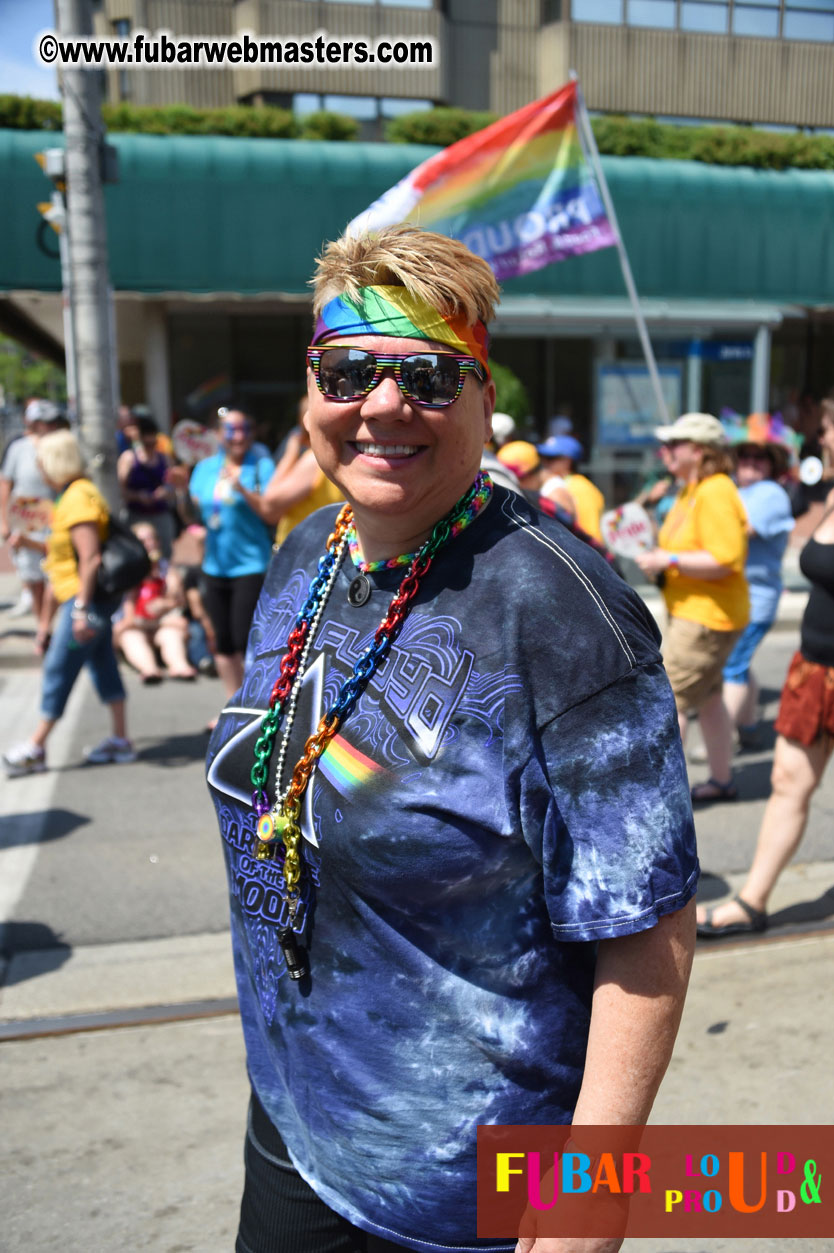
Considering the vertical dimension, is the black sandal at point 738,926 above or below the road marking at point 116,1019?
above

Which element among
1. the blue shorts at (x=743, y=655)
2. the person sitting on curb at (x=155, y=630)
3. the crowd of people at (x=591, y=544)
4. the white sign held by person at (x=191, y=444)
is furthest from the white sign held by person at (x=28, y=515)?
the blue shorts at (x=743, y=655)

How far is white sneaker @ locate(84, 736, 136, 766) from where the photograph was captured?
6.82 m

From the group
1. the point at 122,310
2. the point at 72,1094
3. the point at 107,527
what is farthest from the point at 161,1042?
the point at 122,310

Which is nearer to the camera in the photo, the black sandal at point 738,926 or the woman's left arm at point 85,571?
the black sandal at point 738,926

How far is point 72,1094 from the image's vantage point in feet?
11.2

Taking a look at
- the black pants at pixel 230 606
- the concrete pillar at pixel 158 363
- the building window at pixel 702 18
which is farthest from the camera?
the building window at pixel 702 18

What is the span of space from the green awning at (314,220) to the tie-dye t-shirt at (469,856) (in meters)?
15.2

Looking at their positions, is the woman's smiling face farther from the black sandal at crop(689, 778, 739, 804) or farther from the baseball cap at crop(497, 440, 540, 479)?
the black sandal at crop(689, 778, 739, 804)

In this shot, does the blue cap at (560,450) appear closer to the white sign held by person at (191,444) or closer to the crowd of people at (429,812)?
the crowd of people at (429,812)

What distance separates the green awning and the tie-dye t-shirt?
50.0ft

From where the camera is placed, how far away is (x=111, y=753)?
22.4 feet

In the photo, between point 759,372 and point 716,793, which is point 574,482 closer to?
point 716,793

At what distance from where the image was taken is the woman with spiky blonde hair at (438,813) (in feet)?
4.62

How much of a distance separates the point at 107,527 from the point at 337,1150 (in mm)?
5263
